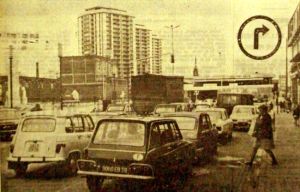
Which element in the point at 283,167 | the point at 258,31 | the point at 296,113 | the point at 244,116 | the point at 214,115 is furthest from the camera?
the point at 214,115

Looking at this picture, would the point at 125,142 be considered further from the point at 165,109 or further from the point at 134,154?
the point at 165,109

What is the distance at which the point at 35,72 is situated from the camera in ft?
13.6

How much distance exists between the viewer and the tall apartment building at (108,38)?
13.3 ft

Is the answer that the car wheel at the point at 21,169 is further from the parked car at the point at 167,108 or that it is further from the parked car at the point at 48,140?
the parked car at the point at 167,108

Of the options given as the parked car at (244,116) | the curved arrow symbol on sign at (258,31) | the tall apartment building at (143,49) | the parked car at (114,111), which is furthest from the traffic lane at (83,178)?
the tall apartment building at (143,49)

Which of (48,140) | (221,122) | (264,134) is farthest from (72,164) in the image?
(264,134)

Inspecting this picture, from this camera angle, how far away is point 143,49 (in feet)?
13.4

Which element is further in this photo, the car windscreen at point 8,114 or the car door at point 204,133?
the car door at point 204,133

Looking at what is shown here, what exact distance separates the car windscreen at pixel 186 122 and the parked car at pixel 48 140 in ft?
2.71

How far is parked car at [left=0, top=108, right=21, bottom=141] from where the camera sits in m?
4.09

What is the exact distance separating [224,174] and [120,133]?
879 millimetres

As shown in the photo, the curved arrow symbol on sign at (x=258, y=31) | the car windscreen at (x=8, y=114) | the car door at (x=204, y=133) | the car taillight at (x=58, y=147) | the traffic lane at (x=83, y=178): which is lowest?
the traffic lane at (x=83, y=178)

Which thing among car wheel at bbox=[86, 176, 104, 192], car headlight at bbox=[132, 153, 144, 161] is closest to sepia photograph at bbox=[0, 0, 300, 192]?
car wheel at bbox=[86, 176, 104, 192]

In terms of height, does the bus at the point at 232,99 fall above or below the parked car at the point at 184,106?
above
